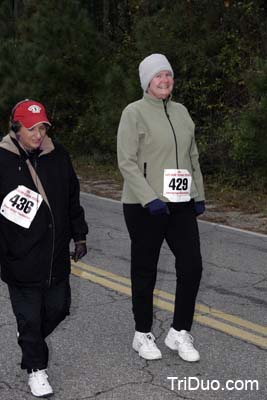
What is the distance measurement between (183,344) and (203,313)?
105 cm

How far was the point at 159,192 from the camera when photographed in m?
4.36

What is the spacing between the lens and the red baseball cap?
3.86 metres

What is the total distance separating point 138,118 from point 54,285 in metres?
1.15

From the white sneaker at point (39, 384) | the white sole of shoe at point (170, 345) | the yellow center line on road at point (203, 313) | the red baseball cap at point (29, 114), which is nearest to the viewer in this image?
the red baseball cap at point (29, 114)

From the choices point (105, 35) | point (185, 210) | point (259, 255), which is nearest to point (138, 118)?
point (185, 210)

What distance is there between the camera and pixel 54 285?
13.2ft

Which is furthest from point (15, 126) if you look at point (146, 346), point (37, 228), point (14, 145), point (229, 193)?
point (229, 193)

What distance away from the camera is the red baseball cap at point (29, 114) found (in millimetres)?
3861

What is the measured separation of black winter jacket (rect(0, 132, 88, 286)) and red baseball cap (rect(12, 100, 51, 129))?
13 centimetres

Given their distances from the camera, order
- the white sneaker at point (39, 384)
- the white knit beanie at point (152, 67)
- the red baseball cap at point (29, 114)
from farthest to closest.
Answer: the white knit beanie at point (152, 67), the white sneaker at point (39, 384), the red baseball cap at point (29, 114)

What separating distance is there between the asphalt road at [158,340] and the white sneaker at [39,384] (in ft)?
0.17

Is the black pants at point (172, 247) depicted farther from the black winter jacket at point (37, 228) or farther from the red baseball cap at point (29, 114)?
the red baseball cap at point (29, 114)

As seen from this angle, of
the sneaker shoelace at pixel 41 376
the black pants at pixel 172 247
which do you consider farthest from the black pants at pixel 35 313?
the black pants at pixel 172 247

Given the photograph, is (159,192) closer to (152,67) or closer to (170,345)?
(152,67)
